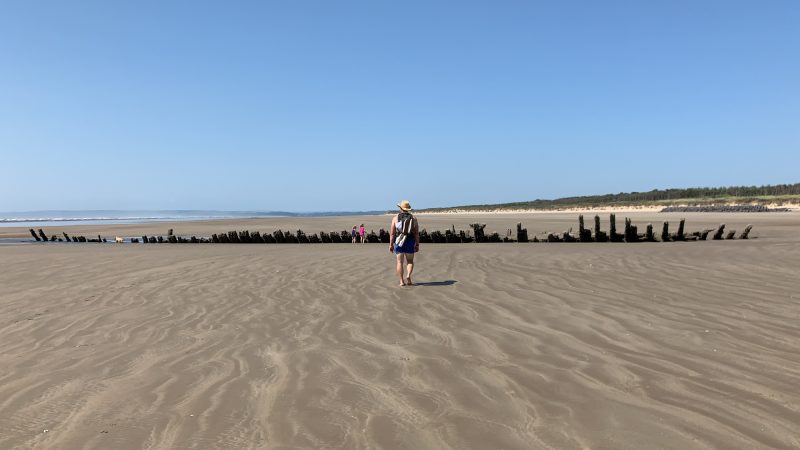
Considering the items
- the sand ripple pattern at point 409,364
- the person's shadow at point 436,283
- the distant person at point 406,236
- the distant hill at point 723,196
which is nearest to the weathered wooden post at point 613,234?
the sand ripple pattern at point 409,364

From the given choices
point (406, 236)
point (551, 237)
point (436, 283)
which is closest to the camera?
point (436, 283)

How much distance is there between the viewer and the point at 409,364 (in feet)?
15.3

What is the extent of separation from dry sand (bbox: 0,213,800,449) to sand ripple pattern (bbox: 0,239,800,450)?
22 millimetres

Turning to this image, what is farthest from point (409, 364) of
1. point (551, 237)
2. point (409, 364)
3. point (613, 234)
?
point (613, 234)

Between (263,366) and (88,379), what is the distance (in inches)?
57.9

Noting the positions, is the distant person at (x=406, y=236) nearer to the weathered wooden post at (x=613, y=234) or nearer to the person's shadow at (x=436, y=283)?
the person's shadow at (x=436, y=283)

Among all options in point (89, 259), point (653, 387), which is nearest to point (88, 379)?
point (653, 387)

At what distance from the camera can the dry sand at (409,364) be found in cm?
325

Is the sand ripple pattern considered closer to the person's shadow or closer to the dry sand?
the dry sand

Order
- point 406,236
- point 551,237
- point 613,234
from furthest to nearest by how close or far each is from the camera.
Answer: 1. point 613,234
2. point 551,237
3. point 406,236

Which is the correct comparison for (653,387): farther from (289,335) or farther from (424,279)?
(424,279)

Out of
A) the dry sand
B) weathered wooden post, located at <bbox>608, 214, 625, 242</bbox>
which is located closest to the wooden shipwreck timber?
weathered wooden post, located at <bbox>608, 214, 625, 242</bbox>

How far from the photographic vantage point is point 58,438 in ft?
10.6

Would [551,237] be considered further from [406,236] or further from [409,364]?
[409,364]
